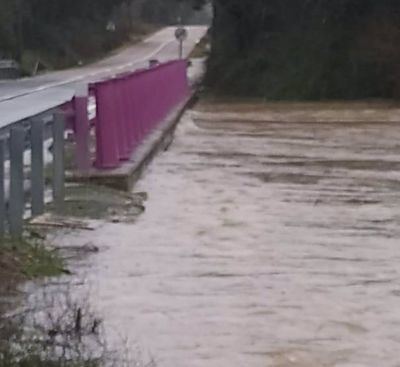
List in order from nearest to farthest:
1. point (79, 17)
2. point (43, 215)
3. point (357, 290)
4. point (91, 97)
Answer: point (357, 290) → point (43, 215) → point (91, 97) → point (79, 17)

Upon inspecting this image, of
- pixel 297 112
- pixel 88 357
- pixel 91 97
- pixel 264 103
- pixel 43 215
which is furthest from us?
pixel 264 103

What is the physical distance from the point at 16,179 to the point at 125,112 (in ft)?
25.1

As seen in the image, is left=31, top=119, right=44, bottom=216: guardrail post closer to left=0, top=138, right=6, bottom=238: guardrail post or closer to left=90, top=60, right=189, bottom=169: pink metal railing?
left=0, top=138, right=6, bottom=238: guardrail post

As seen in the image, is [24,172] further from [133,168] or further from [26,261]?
[133,168]

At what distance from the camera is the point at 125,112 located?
1986 centimetres

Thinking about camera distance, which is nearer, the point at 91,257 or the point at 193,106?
the point at 91,257

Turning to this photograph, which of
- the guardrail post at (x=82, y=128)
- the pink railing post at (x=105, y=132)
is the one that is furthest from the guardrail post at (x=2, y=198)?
the pink railing post at (x=105, y=132)

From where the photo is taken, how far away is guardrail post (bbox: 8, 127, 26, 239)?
1205cm

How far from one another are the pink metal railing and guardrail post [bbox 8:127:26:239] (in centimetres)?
417

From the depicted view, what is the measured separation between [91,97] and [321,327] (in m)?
10.4

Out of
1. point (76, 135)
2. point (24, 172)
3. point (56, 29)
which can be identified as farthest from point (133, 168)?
point (56, 29)

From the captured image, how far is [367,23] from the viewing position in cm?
5088

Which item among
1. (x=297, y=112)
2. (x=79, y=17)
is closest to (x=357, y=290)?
(x=297, y=112)

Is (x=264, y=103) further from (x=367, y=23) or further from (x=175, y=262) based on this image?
(x=175, y=262)
